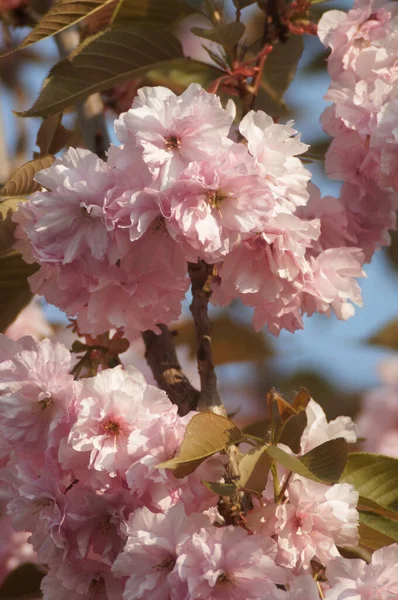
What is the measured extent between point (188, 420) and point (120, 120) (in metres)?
0.42

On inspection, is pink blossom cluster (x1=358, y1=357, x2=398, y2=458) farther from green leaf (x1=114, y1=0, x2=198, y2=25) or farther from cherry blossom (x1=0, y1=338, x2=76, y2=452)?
cherry blossom (x1=0, y1=338, x2=76, y2=452)

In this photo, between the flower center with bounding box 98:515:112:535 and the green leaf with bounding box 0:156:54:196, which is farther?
the green leaf with bounding box 0:156:54:196

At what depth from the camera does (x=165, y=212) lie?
1.18m

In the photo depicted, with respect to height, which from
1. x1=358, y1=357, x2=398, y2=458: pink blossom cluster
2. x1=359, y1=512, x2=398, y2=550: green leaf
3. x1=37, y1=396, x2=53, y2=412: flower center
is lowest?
x1=358, y1=357, x2=398, y2=458: pink blossom cluster

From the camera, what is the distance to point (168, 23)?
5.80 feet

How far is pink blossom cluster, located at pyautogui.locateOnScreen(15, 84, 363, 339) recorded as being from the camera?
1.18 metres

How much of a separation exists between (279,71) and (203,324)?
0.68 meters

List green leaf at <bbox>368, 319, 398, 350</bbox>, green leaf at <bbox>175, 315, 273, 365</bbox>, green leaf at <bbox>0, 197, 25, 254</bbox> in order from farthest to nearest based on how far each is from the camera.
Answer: green leaf at <bbox>368, 319, 398, 350</bbox>, green leaf at <bbox>175, 315, 273, 365</bbox>, green leaf at <bbox>0, 197, 25, 254</bbox>

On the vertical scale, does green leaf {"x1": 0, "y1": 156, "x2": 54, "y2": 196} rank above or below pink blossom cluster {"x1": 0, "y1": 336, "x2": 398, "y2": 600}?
above

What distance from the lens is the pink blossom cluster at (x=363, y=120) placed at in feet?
4.62

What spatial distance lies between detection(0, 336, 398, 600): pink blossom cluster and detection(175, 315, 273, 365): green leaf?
3.75ft

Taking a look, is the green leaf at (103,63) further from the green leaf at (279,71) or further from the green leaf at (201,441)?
the green leaf at (201,441)

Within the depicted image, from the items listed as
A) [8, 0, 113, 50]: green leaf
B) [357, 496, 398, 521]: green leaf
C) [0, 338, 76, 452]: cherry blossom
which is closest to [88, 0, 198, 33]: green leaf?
[8, 0, 113, 50]: green leaf

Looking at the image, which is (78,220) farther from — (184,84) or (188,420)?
(184,84)
